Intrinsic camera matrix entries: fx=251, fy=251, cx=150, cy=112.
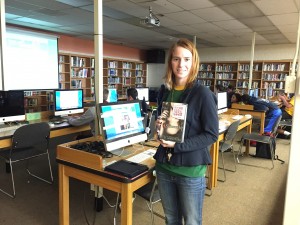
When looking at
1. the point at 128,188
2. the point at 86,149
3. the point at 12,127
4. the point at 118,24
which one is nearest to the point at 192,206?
the point at 128,188

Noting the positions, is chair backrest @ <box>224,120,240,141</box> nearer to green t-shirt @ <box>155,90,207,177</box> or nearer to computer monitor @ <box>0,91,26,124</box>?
green t-shirt @ <box>155,90,207,177</box>

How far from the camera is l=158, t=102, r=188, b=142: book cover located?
1.32m

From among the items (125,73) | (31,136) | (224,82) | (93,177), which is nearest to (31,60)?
(125,73)

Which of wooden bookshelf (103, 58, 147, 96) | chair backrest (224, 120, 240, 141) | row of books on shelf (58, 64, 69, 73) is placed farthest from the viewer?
wooden bookshelf (103, 58, 147, 96)

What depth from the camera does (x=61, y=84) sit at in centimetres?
764

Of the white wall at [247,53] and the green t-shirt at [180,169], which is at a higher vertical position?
the white wall at [247,53]

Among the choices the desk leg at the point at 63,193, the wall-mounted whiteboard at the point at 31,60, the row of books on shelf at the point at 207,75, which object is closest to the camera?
the desk leg at the point at 63,193

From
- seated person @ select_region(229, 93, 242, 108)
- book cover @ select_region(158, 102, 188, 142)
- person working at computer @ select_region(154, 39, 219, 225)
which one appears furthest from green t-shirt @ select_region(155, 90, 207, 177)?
seated person @ select_region(229, 93, 242, 108)

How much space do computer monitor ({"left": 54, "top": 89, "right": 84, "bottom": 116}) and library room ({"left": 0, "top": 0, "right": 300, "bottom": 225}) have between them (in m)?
0.02

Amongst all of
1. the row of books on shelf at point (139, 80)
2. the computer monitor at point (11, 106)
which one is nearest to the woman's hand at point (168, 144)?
the computer monitor at point (11, 106)

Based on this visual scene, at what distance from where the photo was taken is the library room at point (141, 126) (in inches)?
54.6

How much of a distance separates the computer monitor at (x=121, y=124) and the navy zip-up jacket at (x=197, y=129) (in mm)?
707

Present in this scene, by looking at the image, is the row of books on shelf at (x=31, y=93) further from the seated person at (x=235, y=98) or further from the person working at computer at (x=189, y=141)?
the person working at computer at (x=189, y=141)

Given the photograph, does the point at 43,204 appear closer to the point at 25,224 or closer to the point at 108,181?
the point at 25,224
